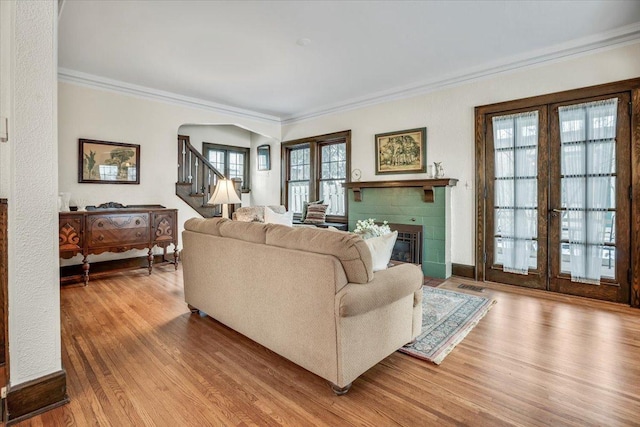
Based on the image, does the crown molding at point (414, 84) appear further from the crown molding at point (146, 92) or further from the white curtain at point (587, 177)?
the white curtain at point (587, 177)

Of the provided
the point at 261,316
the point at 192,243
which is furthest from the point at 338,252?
the point at 192,243

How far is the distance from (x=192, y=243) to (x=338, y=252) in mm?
1719

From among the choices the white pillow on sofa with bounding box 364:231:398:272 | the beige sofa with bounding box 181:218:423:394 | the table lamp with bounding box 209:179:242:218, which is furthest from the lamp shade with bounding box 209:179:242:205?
the white pillow on sofa with bounding box 364:231:398:272

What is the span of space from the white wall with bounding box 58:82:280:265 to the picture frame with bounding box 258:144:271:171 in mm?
1657

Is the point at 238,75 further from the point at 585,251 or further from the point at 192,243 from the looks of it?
the point at 585,251

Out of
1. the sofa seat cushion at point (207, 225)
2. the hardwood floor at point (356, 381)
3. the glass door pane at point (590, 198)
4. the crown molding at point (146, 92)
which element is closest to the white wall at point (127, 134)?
the crown molding at point (146, 92)

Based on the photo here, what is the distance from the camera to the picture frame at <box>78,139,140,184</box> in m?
4.55

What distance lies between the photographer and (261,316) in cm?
229

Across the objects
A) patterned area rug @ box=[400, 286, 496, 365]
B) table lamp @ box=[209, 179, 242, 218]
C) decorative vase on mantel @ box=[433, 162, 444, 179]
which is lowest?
patterned area rug @ box=[400, 286, 496, 365]

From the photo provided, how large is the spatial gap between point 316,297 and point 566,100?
3.74 m

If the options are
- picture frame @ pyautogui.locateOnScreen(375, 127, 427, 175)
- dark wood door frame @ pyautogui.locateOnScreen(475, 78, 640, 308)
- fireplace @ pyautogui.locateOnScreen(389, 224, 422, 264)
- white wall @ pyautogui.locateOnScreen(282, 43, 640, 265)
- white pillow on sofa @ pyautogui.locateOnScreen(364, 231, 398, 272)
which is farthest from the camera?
picture frame @ pyautogui.locateOnScreen(375, 127, 427, 175)

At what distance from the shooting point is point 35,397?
5.46 ft

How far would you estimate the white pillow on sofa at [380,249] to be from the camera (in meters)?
2.07

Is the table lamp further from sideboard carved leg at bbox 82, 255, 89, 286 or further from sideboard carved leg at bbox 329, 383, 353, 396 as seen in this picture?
sideboard carved leg at bbox 329, 383, 353, 396
